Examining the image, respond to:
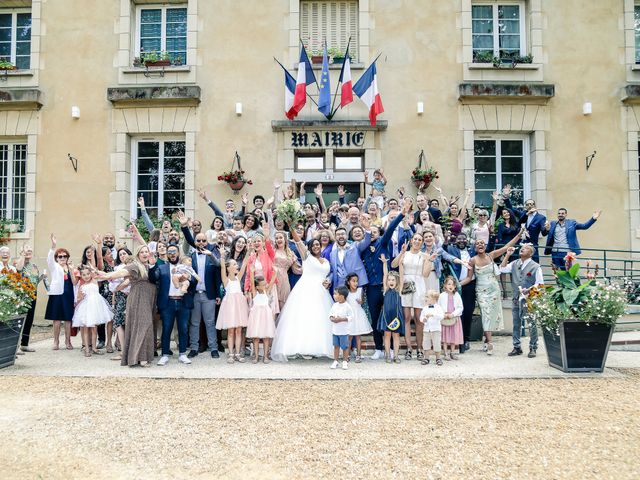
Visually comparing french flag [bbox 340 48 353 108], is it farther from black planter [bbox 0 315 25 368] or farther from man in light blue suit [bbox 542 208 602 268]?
black planter [bbox 0 315 25 368]

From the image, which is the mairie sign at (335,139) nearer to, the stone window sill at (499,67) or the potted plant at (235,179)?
the potted plant at (235,179)

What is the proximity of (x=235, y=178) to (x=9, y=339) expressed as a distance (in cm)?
539

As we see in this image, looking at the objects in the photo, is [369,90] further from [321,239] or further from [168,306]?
[168,306]

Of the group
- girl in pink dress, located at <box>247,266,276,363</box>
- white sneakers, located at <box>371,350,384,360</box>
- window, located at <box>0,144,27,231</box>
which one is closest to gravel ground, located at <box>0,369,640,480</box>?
girl in pink dress, located at <box>247,266,276,363</box>

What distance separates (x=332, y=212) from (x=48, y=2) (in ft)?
26.6

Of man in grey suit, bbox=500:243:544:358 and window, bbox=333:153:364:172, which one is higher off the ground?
window, bbox=333:153:364:172

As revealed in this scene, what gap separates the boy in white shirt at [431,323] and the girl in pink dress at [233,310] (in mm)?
2416

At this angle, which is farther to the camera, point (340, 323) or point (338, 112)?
point (338, 112)

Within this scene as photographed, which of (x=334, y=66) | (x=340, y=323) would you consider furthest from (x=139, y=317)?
(x=334, y=66)

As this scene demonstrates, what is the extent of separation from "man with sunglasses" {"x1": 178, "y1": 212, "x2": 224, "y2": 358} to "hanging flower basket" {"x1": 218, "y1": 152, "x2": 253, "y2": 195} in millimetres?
3655

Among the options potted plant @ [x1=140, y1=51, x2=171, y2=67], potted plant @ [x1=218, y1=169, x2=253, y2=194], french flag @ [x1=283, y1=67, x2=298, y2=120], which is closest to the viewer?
french flag @ [x1=283, y1=67, x2=298, y2=120]

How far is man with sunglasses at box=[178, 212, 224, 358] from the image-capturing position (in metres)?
7.52

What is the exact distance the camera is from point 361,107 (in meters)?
11.4

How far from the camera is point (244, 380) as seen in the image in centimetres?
615
